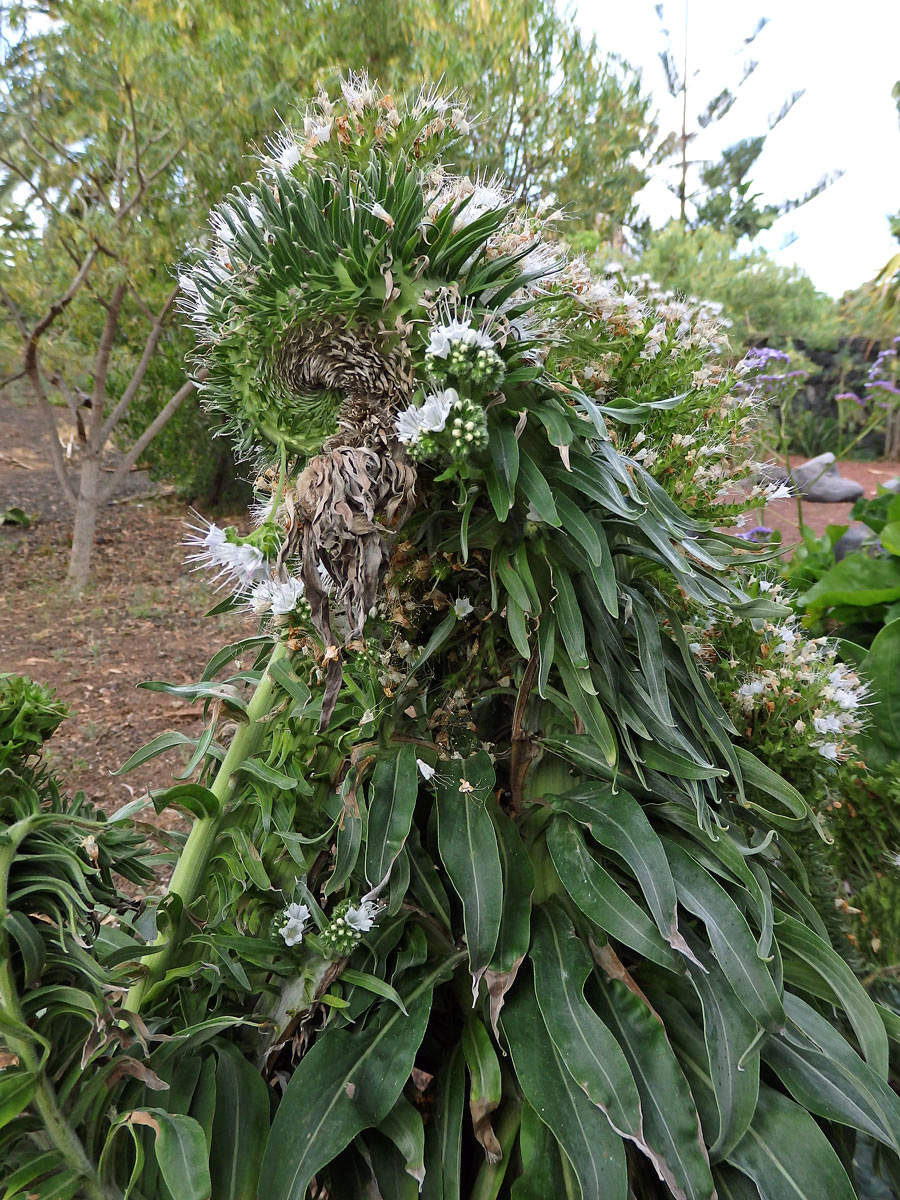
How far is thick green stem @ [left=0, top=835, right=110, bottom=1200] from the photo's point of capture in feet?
2.50

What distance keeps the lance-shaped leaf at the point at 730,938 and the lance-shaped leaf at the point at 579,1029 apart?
0.14 metres

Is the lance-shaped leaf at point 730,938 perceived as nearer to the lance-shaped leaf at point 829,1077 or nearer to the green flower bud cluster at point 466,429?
the lance-shaped leaf at point 829,1077

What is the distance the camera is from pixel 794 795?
939mm

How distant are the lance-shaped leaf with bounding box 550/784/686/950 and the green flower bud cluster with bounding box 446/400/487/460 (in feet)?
1.45

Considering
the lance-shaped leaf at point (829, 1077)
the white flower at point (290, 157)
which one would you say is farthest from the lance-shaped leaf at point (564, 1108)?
the white flower at point (290, 157)

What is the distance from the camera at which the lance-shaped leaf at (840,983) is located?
0.88 m

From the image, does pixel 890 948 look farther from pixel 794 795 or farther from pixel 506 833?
pixel 506 833

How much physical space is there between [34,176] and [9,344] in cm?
112

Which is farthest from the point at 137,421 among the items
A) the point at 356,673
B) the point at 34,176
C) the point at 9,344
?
the point at 356,673

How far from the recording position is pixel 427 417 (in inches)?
28.9

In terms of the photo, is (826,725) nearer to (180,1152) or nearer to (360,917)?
(360,917)

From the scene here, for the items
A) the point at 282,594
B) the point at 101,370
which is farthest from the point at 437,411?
the point at 101,370

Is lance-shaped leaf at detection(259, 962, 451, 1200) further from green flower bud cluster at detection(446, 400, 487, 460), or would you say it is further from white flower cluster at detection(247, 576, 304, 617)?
green flower bud cluster at detection(446, 400, 487, 460)

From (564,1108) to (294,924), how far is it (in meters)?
0.35
